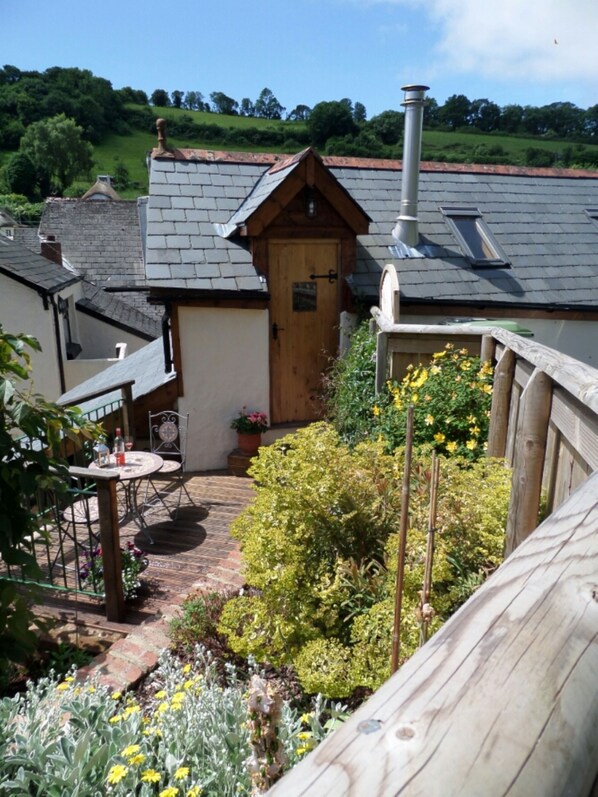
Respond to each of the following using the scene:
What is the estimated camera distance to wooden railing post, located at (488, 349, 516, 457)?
12.6 ft

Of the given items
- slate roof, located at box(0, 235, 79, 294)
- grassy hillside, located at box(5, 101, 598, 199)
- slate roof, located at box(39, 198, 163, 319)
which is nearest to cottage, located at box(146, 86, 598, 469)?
slate roof, located at box(0, 235, 79, 294)

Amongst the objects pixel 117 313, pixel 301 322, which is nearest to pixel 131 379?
pixel 301 322

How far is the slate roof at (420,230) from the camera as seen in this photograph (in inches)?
299

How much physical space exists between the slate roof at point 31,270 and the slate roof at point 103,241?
5.26 m

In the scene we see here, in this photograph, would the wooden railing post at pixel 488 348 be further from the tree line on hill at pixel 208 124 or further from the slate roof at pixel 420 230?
the tree line on hill at pixel 208 124

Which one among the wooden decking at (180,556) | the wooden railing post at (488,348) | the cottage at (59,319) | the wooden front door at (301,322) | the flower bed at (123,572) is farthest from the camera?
the cottage at (59,319)

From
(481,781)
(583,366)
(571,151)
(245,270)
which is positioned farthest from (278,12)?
(571,151)

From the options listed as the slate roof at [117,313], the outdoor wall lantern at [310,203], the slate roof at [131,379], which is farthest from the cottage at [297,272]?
the slate roof at [117,313]

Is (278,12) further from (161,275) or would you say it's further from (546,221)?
(161,275)

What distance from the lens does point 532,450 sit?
2.69m

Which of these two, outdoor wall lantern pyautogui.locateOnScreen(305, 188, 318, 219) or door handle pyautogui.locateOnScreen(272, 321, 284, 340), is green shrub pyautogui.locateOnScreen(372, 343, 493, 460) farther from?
outdoor wall lantern pyautogui.locateOnScreen(305, 188, 318, 219)

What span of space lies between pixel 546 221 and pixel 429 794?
10964mm

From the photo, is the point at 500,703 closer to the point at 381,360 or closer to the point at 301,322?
the point at 381,360

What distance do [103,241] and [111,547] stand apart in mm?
24262
